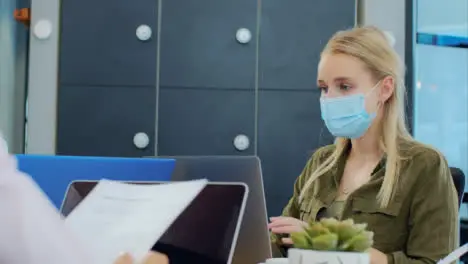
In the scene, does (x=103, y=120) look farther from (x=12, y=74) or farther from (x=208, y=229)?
(x=208, y=229)

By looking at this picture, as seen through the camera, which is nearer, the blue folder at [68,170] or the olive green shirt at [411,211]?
the blue folder at [68,170]

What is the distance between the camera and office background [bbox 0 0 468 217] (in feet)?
9.36

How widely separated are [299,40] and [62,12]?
3.69 ft

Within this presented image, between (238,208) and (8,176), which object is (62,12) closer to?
(238,208)

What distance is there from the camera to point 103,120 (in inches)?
113

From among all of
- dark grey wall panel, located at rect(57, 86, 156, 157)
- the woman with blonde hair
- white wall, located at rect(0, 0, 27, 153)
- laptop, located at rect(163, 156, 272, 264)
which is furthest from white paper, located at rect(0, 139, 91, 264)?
white wall, located at rect(0, 0, 27, 153)

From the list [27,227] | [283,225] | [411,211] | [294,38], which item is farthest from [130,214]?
[294,38]

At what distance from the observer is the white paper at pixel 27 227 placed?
374 mm

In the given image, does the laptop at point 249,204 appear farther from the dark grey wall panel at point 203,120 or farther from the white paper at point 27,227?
the dark grey wall panel at point 203,120

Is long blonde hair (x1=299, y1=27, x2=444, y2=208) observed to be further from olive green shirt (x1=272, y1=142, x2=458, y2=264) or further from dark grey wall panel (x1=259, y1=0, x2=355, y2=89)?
dark grey wall panel (x1=259, y1=0, x2=355, y2=89)

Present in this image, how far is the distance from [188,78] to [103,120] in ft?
1.46

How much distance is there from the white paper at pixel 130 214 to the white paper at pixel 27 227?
0.26 metres

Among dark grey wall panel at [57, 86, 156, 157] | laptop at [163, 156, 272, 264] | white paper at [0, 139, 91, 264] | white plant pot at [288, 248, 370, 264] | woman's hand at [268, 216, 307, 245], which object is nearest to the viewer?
white paper at [0, 139, 91, 264]

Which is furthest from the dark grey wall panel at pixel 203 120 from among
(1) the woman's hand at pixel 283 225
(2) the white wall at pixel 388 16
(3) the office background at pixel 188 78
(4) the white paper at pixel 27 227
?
(4) the white paper at pixel 27 227
